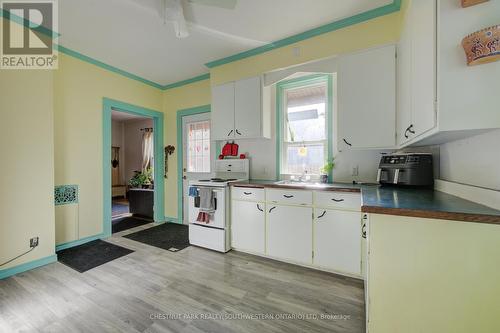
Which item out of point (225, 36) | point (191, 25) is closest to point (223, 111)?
point (225, 36)

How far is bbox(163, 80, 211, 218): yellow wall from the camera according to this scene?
3.97 metres

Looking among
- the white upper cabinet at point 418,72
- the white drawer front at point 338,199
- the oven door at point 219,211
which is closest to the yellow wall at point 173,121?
the oven door at point 219,211

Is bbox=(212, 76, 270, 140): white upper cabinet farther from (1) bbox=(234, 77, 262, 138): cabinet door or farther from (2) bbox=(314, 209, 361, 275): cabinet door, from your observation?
(2) bbox=(314, 209, 361, 275): cabinet door

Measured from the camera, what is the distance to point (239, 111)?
116 inches

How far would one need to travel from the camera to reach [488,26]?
924 mm

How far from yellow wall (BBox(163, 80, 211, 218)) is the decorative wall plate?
3.66m

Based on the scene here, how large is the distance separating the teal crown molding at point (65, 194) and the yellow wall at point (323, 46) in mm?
2695

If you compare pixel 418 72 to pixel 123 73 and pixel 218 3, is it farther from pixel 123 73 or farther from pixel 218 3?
pixel 123 73

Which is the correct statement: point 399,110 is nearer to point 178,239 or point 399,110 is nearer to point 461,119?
point 461,119

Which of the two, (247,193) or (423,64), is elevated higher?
(423,64)

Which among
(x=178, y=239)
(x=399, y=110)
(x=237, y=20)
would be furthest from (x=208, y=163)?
(x=399, y=110)

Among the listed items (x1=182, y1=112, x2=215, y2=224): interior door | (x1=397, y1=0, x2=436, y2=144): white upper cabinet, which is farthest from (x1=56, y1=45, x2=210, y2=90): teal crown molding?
(x1=397, y1=0, x2=436, y2=144): white upper cabinet

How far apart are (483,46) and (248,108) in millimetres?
2270

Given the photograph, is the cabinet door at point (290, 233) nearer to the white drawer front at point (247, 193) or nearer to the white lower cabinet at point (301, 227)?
the white lower cabinet at point (301, 227)
